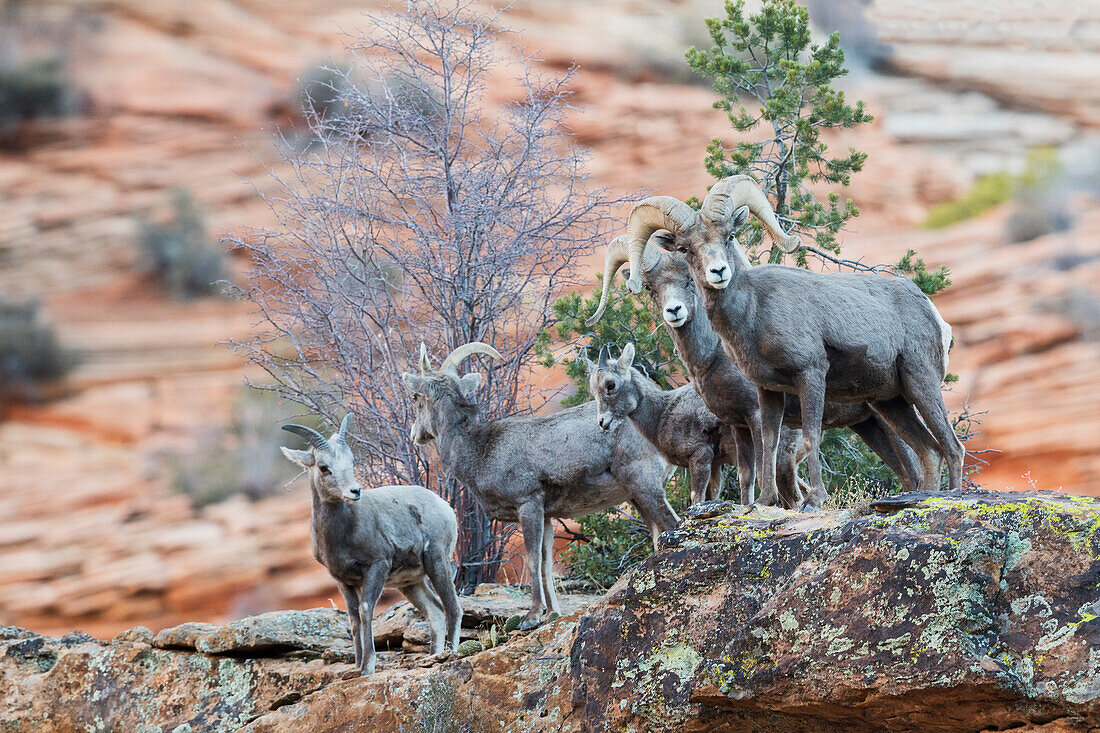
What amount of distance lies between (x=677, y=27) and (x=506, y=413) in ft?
65.2

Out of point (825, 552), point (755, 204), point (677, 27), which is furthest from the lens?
point (677, 27)

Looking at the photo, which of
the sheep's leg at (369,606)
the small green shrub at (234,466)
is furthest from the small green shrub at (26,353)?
the sheep's leg at (369,606)

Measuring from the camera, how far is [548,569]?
7867 mm

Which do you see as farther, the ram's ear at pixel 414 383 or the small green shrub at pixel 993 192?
the small green shrub at pixel 993 192

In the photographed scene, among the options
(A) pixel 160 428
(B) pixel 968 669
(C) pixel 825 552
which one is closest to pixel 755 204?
(C) pixel 825 552

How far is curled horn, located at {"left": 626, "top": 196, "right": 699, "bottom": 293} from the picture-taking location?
18.9ft

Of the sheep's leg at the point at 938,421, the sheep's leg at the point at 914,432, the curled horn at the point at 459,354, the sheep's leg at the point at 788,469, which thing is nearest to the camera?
the sheep's leg at the point at 938,421

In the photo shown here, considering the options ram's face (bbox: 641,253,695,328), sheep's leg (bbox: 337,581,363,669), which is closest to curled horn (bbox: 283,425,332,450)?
sheep's leg (bbox: 337,581,363,669)

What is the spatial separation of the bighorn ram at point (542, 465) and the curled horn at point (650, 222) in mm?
1719

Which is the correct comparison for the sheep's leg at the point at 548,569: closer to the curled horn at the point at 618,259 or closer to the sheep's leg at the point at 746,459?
the sheep's leg at the point at 746,459

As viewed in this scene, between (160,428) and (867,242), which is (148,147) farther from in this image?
(867,242)

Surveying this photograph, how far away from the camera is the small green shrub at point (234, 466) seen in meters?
23.0

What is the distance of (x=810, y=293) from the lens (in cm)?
588

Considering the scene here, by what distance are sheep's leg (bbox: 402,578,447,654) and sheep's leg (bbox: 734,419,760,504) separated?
2.58 meters
